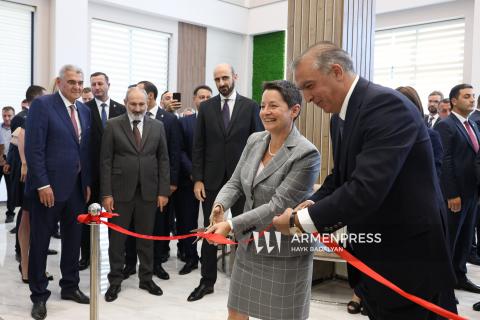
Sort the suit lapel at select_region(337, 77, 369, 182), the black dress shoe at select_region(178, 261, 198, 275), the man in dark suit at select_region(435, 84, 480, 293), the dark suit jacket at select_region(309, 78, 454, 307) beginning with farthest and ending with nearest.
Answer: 1. the black dress shoe at select_region(178, 261, 198, 275)
2. the man in dark suit at select_region(435, 84, 480, 293)
3. the suit lapel at select_region(337, 77, 369, 182)
4. the dark suit jacket at select_region(309, 78, 454, 307)

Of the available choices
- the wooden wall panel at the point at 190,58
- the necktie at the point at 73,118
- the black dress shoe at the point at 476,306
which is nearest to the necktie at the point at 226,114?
the necktie at the point at 73,118

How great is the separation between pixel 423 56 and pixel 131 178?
7.14 meters

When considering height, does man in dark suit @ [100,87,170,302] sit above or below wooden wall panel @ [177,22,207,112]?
below

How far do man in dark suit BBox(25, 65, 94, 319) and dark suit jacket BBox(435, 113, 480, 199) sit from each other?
2954mm

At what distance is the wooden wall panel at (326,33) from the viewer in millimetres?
4031

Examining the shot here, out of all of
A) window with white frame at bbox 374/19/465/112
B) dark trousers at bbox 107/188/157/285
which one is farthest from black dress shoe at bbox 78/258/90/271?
window with white frame at bbox 374/19/465/112

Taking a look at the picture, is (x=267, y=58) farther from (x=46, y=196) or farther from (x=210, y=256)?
(x=46, y=196)

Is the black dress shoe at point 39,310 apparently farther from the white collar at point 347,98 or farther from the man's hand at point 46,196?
the white collar at point 347,98

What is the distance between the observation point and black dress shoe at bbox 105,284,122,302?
378 centimetres

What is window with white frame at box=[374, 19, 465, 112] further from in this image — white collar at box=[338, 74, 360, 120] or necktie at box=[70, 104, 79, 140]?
white collar at box=[338, 74, 360, 120]

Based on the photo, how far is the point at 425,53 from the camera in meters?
9.17

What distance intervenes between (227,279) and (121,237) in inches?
42.6

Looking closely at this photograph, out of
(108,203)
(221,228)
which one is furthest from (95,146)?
(221,228)

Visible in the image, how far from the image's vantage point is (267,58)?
11.6 metres
